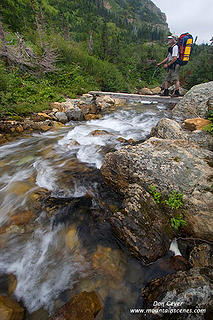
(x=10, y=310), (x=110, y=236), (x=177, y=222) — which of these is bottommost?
(x=110, y=236)

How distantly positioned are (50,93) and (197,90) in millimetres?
9006

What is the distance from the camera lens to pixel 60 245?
261 centimetres

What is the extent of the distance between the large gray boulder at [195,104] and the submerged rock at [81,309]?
676 cm

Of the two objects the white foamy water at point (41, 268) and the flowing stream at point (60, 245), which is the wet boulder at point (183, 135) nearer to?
the flowing stream at point (60, 245)

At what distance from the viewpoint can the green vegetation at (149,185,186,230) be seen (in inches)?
100

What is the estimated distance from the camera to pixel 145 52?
3922 cm

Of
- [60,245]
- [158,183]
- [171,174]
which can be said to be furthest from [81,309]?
[171,174]

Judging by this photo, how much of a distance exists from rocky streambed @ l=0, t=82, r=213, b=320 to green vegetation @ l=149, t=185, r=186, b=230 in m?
0.04

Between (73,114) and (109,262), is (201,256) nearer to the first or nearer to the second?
(109,262)

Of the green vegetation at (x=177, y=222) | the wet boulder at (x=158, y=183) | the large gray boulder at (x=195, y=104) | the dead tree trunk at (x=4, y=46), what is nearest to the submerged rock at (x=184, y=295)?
the wet boulder at (x=158, y=183)

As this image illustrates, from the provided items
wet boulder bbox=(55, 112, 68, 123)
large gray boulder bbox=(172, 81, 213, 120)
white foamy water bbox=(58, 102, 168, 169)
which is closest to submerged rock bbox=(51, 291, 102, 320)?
white foamy water bbox=(58, 102, 168, 169)

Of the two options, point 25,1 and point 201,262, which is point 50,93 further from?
point 25,1

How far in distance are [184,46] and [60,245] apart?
9391mm

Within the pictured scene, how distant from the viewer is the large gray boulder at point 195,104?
616 centimetres
